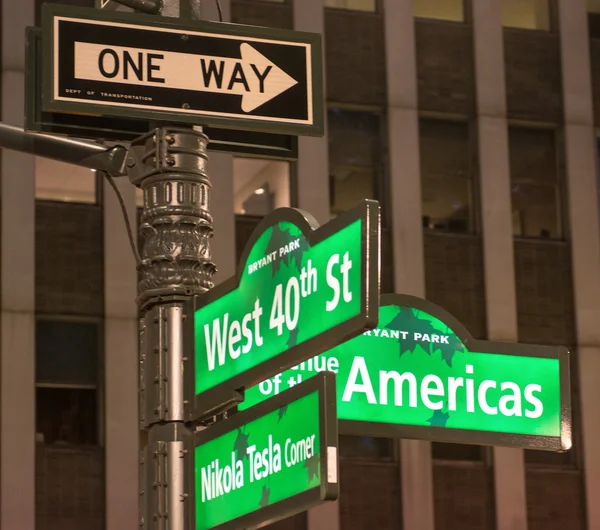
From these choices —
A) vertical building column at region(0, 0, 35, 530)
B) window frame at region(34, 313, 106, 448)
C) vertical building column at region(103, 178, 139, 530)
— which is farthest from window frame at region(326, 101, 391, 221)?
vertical building column at region(0, 0, 35, 530)

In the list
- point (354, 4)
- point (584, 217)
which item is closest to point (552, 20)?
point (584, 217)

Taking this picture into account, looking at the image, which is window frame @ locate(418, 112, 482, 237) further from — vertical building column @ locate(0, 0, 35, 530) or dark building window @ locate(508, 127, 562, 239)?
vertical building column @ locate(0, 0, 35, 530)

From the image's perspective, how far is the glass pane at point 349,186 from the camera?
23578mm

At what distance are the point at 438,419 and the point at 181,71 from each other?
1747 mm

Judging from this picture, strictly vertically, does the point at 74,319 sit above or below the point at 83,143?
above

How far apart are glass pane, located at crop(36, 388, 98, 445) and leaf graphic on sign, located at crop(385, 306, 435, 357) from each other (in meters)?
15.5

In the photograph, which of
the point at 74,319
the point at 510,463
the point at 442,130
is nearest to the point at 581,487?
the point at 510,463

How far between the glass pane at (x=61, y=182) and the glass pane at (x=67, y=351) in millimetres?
1796

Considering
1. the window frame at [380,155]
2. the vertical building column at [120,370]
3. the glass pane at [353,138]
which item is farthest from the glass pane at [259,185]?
the vertical building column at [120,370]

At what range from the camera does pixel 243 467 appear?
5.65m

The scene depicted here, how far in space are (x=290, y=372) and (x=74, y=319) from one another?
15.9 m

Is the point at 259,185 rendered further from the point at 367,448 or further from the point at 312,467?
the point at 312,467

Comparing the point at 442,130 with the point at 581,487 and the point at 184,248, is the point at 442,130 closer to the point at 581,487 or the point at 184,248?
the point at 581,487

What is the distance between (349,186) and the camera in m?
23.8
